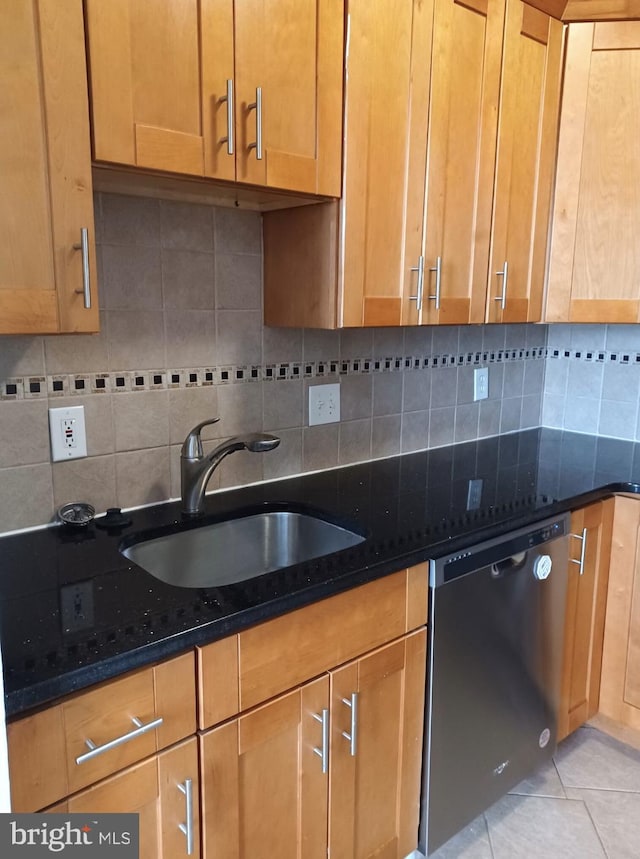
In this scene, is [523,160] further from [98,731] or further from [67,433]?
[98,731]

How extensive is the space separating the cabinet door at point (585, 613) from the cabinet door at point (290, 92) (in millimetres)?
1139

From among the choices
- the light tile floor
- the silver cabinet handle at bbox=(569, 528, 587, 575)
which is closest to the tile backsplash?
the silver cabinet handle at bbox=(569, 528, 587, 575)

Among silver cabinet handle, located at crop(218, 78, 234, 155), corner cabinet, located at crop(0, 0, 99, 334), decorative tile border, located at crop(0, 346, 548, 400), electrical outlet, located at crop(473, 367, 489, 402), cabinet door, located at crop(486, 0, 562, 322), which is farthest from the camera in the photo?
electrical outlet, located at crop(473, 367, 489, 402)

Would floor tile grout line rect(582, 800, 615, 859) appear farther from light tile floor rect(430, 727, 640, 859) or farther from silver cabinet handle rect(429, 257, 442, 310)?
silver cabinet handle rect(429, 257, 442, 310)

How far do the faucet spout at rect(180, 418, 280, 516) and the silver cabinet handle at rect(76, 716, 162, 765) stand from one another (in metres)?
0.60

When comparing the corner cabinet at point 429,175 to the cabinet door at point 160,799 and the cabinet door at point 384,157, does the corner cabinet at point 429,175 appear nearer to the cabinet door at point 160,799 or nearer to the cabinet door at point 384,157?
the cabinet door at point 384,157

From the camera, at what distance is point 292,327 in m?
1.73

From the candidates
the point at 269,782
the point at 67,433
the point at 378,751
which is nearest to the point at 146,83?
the point at 67,433

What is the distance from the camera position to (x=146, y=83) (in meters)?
1.14

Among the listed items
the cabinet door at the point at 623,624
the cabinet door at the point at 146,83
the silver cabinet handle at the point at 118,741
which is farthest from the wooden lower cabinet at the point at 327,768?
the cabinet door at the point at 146,83

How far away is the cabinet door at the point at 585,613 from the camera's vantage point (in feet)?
6.07

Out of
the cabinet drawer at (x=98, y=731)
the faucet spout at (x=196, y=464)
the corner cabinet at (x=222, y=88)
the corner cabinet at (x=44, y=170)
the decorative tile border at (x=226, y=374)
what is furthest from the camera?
the faucet spout at (x=196, y=464)

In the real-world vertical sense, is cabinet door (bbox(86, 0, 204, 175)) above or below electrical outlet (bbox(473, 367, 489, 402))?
above

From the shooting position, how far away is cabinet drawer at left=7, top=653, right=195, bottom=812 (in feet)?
2.91
